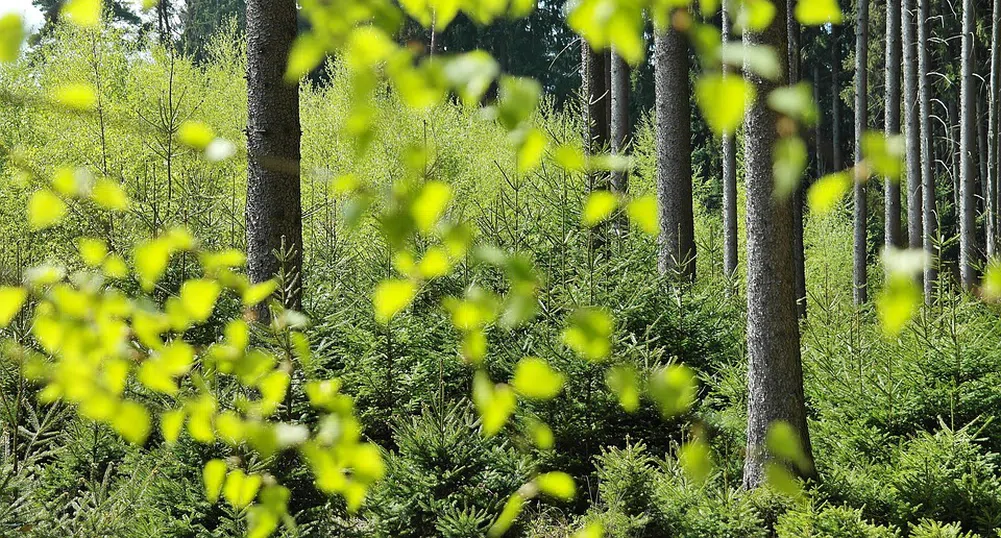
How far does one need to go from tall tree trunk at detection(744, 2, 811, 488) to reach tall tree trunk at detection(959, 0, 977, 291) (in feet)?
23.2

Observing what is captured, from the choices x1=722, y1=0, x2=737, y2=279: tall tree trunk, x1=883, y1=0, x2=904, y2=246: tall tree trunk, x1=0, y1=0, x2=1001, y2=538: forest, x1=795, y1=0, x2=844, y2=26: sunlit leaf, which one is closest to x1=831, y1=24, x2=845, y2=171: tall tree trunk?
x1=883, y1=0, x2=904, y2=246: tall tree trunk

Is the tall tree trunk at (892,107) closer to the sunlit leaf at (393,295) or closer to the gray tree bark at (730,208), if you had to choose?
the gray tree bark at (730,208)

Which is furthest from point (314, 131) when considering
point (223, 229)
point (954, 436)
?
point (954, 436)

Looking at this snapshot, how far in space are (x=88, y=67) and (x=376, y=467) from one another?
1586 centimetres

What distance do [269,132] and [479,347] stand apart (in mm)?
4738

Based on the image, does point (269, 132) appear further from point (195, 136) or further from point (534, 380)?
point (534, 380)

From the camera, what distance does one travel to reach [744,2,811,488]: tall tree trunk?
4.78m

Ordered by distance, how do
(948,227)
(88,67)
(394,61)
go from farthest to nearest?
(948,227) → (88,67) → (394,61)

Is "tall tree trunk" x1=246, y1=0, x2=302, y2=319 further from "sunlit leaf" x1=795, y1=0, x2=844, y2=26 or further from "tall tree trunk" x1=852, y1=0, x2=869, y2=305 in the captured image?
"tall tree trunk" x1=852, y1=0, x2=869, y2=305

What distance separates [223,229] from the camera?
25.8 ft

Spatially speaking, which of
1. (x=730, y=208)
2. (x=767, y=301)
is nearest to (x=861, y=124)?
(x=730, y=208)

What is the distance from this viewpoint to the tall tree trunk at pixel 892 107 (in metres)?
12.9

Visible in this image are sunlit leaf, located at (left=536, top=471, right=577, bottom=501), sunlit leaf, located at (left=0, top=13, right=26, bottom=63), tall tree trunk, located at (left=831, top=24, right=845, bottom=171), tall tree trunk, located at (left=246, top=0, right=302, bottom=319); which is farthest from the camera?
tall tree trunk, located at (left=831, top=24, right=845, bottom=171)

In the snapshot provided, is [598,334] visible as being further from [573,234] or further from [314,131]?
[314,131]
